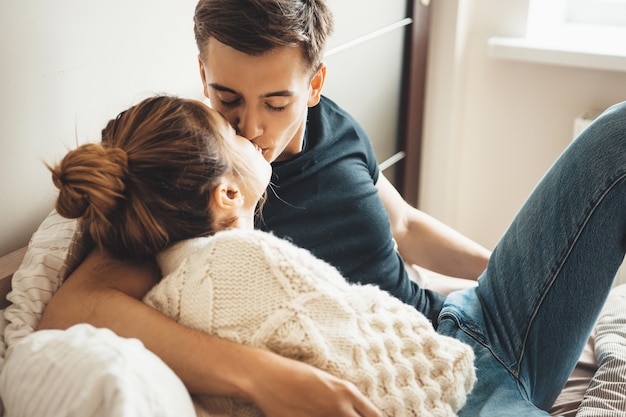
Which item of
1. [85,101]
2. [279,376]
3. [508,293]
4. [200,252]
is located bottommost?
[508,293]

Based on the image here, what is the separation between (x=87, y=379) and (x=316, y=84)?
78cm

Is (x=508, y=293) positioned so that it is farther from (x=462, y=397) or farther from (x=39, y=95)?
(x=39, y=95)

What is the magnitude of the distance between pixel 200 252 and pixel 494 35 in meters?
1.69

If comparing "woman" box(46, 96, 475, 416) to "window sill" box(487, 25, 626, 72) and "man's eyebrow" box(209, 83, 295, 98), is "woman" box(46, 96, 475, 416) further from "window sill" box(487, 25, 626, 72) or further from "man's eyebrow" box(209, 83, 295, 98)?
"window sill" box(487, 25, 626, 72)

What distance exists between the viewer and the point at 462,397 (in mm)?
A: 995

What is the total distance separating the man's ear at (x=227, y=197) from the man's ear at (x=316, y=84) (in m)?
0.36

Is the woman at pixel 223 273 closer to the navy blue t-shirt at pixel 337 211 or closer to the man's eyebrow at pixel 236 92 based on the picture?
the man's eyebrow at pixel 236 92

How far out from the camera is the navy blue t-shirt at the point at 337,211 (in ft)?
4.41

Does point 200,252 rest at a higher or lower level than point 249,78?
lower

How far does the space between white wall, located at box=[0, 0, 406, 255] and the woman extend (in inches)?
6.6

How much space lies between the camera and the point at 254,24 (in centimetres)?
119

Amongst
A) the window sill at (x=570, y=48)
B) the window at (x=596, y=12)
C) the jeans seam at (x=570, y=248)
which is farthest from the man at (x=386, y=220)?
the window at (x=596, y=12)

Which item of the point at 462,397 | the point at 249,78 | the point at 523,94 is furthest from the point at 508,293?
the point at 523,94

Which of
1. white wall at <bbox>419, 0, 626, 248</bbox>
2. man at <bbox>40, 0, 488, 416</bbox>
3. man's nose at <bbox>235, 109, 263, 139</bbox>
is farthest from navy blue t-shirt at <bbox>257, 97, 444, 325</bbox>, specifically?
white wall at <bbox>419, 0, 626, 248</bbox>
